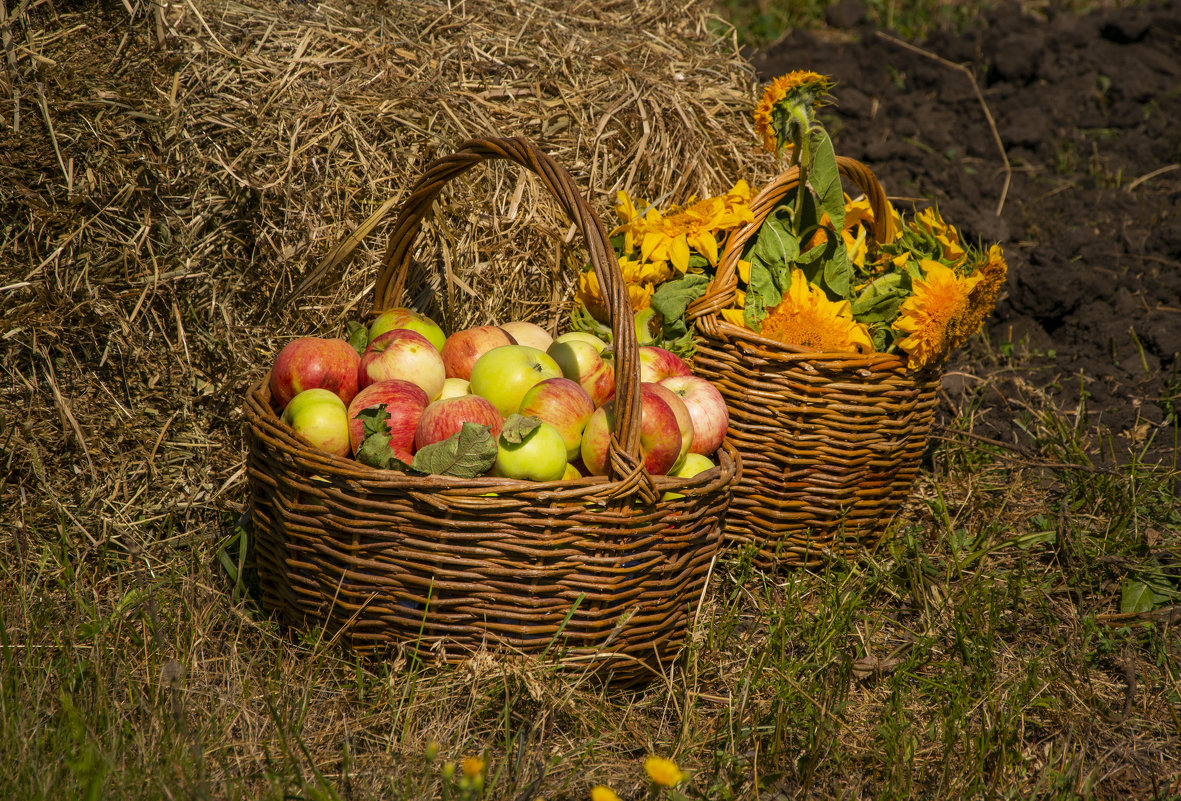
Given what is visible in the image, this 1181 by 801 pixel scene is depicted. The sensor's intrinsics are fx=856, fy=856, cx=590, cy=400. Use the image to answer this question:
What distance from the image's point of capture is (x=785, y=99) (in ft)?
7.34

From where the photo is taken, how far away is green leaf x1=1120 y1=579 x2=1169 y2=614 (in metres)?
2.28

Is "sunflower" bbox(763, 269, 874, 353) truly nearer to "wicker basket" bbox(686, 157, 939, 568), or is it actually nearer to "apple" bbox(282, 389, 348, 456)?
"wicker basket" bbox(686, 157, 939, 568)

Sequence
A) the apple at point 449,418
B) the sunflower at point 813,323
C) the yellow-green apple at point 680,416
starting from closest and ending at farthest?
the apple at point 449,418
the yellow-green apple at point 680,416
the sunflower at point 813,323

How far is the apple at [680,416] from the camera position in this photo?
1.93 meters

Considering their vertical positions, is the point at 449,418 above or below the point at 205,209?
below

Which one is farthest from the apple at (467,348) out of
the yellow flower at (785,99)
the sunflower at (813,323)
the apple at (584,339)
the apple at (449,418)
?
the yellow flower at (785,99)

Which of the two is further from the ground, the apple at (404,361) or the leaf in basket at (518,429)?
the leaf in basket at (518,429)

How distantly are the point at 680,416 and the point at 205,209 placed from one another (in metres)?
1.37

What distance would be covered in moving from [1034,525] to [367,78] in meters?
2.40

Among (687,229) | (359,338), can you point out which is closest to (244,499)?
(359,338)

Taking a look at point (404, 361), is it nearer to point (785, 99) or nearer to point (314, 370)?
point (314, 370)

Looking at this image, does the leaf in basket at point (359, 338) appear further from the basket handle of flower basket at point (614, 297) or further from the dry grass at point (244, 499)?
the basket handle of flower basket at point (614, 297)

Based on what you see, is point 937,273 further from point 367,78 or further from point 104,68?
point 104,68

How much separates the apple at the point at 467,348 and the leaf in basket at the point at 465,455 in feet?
1.65
